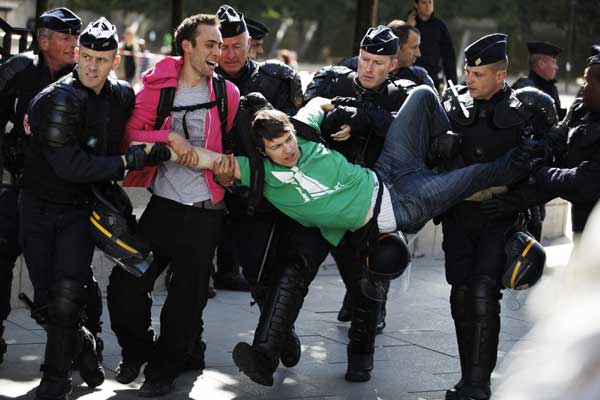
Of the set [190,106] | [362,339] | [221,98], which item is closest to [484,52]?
[221,98]

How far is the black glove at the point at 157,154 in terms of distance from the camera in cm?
528

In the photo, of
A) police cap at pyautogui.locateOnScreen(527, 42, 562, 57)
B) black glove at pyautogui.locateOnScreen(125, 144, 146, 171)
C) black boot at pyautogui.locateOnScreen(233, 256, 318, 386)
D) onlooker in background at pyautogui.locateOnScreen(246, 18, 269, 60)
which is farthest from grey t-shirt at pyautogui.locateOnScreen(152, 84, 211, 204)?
police cap at pyautogui.locateOnScreen(527, 42, 562, 57)

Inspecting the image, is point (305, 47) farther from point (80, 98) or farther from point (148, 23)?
point (80, 98)

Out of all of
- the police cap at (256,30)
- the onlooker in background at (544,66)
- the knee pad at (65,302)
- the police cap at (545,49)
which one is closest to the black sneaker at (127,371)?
the knee pad at (65,302)

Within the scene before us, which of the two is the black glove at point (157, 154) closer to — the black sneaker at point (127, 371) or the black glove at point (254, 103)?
the black glove at point (254, 103)

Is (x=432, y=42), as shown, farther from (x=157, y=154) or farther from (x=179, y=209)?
(x=157, y=154)

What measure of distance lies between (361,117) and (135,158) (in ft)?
3.77

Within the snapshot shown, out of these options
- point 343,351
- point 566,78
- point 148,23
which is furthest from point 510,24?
point 343,351

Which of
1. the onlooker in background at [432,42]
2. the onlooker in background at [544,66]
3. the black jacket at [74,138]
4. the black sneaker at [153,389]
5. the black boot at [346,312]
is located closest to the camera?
the black jacket at [74,138]

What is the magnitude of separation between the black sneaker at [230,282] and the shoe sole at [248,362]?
9.35 feet

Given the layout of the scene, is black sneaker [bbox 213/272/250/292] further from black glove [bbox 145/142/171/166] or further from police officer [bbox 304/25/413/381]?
black glove [bbox 145/142/171/166]

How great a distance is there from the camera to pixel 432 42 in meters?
11.3

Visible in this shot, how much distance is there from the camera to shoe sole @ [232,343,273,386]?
5426 millimetres

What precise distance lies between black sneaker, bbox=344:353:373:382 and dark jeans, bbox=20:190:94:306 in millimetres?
1530
